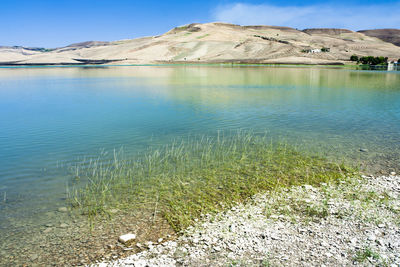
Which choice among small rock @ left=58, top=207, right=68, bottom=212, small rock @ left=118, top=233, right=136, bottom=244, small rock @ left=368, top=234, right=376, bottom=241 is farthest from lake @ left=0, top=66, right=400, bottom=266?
small rock @ left=368, top=234, right=376, bottom=241

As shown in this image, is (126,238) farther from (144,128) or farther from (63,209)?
(144,128)

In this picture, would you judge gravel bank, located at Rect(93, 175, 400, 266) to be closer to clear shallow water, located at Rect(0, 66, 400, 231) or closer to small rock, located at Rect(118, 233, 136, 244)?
small rock, located at Rect(118, 233, 136, 244)

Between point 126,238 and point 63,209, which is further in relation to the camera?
point 63,209

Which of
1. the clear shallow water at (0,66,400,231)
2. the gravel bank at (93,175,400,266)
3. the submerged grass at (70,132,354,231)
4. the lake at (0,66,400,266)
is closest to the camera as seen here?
the gravel bank at (93,175,400,266)

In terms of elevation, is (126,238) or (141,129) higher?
(141,129)

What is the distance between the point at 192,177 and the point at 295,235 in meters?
4.47

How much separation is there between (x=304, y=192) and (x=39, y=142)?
42.4 feet

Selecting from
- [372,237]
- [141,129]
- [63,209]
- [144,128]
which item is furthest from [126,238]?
[144,128]

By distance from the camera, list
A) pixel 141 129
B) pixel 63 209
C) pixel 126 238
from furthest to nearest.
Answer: pixel 141 129
pixel 63 209
pixel 126 238

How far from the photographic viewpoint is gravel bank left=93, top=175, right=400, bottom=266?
5.86 meters

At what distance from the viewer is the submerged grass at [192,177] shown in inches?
332

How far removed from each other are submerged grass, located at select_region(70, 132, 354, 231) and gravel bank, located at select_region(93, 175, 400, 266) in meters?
0.82

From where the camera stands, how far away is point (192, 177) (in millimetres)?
10281

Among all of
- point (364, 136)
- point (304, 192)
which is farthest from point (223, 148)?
point (364, 136)
